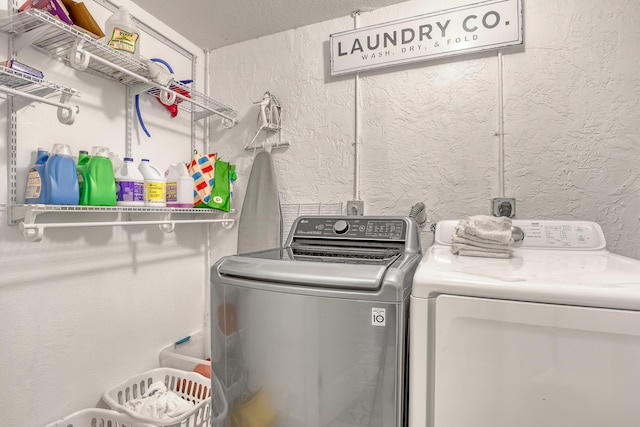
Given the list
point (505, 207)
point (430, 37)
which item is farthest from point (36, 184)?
point (505, 207)

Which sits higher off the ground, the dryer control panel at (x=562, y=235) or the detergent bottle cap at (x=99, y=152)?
the detergent bottle cap at (x=99, y=152)

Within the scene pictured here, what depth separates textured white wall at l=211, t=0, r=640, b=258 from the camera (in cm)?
154

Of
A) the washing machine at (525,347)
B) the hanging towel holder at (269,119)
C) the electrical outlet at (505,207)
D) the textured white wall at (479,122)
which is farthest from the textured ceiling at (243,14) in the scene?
the washing machine at (525,347)

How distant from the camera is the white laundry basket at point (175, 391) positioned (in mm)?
1451

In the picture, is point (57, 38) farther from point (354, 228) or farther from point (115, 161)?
point (354, 228)

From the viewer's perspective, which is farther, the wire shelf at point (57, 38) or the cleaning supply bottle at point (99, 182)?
the cleaning supply bottle at point (99, 182)

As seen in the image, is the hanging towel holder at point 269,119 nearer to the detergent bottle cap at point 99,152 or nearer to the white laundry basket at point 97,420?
the detergent bottle cap at point 99,152

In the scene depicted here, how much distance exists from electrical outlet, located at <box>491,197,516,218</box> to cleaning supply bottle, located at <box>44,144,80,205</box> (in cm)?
192

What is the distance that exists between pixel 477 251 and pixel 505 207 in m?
0.57

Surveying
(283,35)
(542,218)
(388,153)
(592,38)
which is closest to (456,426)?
(542,218)

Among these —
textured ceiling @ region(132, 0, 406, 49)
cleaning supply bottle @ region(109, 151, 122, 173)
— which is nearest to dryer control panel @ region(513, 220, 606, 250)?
textured ceiling @ region(132, 0, 406, 49)

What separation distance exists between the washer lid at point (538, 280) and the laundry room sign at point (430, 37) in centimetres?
118

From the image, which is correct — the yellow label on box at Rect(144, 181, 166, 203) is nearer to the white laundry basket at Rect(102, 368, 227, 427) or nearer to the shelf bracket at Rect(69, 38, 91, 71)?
the shelf bracket at Rect(69, 38, 91, 71)

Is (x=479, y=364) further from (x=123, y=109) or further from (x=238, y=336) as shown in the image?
(x=123, y=109)
